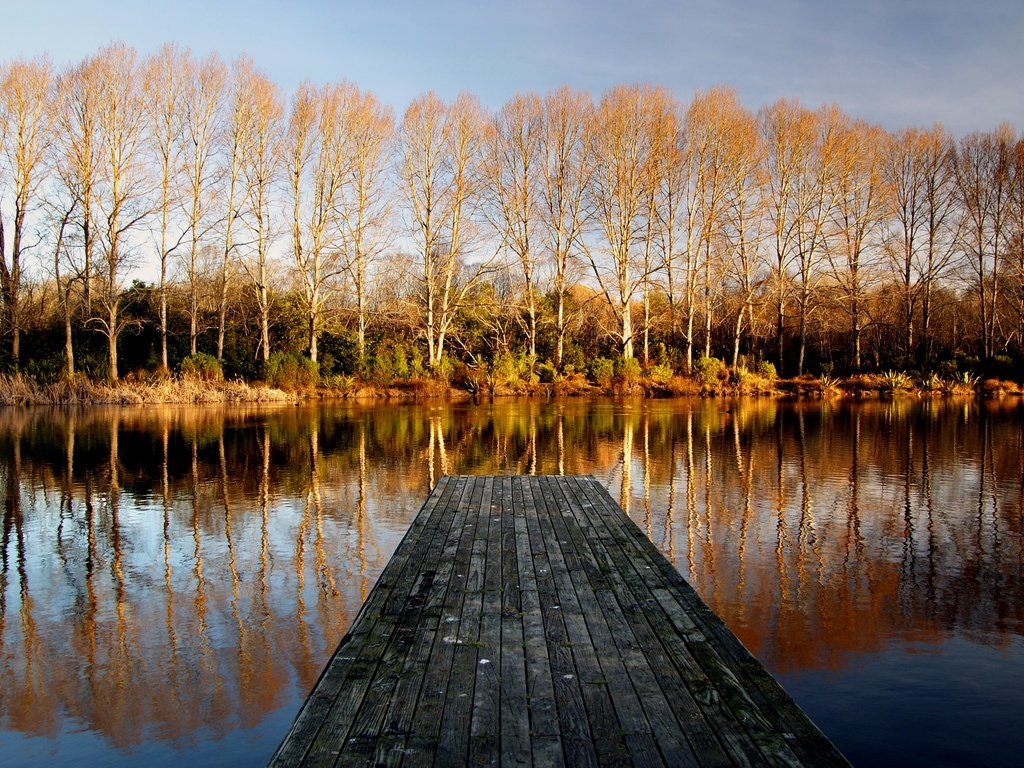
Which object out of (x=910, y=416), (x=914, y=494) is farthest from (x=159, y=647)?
(x=910, y=416)

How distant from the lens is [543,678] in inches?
134

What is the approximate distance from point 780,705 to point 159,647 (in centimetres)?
446

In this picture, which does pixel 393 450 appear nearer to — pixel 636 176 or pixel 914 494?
pixel 914 494

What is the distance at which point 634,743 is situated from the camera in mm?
2807

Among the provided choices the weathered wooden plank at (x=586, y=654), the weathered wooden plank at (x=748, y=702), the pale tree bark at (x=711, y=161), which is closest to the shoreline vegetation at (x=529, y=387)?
the pale tree bark at (x=711, y=161)

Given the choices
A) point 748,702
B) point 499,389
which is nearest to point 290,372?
point 499,389

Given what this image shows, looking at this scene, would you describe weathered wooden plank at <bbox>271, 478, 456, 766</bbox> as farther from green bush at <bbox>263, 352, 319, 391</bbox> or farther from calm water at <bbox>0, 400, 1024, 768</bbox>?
green bush at <bbox>263, 352, 319, 391</bbox>

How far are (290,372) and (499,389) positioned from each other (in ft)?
30.1

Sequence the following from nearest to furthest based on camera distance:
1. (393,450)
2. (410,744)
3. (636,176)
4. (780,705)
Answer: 1. (410,744)
2. (780,705)
3. (393,450)
4. (636,176)

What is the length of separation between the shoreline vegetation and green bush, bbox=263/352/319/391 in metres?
0.08

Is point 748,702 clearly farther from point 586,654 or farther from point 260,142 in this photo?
point 260,142

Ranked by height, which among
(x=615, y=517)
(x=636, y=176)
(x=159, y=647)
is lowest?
(x=159, y=647)

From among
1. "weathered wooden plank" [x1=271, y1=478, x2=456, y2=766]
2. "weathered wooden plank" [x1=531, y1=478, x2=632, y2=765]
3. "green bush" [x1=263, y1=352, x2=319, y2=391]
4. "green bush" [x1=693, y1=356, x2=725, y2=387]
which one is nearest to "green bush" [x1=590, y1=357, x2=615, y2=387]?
"green bush" [x1=693, y1=356, x2=725, y2=387]

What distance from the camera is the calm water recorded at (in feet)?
14.6
